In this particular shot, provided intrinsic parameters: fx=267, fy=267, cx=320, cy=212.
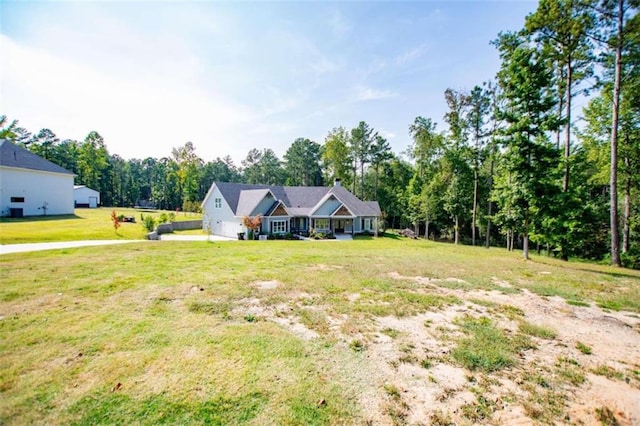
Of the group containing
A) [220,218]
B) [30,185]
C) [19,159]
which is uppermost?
[19,159]

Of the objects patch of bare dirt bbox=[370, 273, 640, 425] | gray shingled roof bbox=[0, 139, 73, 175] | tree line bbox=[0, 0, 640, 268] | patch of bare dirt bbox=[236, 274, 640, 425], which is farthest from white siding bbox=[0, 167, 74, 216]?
patch of bare dirt bbox=[370, 273, 640, 425]

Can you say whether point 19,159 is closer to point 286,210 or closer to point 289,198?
point 289,198

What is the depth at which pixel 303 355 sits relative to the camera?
4445 millimetres

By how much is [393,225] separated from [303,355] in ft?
137

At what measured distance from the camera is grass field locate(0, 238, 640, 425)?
3.28 m

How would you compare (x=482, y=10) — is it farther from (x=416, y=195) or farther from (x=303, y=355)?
(x=416, y=195)

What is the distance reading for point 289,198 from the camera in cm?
3244

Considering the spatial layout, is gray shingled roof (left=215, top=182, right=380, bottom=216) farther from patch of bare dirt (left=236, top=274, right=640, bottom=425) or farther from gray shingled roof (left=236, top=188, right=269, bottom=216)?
patch of bare dirt (left=236, top=274, right=640, bottom=425)

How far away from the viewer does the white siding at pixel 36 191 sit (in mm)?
26406

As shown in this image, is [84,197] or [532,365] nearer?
[532,365]

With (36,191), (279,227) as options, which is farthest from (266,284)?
(36,191)

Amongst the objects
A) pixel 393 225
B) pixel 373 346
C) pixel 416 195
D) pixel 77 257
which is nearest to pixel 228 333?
pixel 373 346

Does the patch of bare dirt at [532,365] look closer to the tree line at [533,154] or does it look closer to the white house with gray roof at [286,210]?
the tree line at [533,154]

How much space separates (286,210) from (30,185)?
27100 mm
